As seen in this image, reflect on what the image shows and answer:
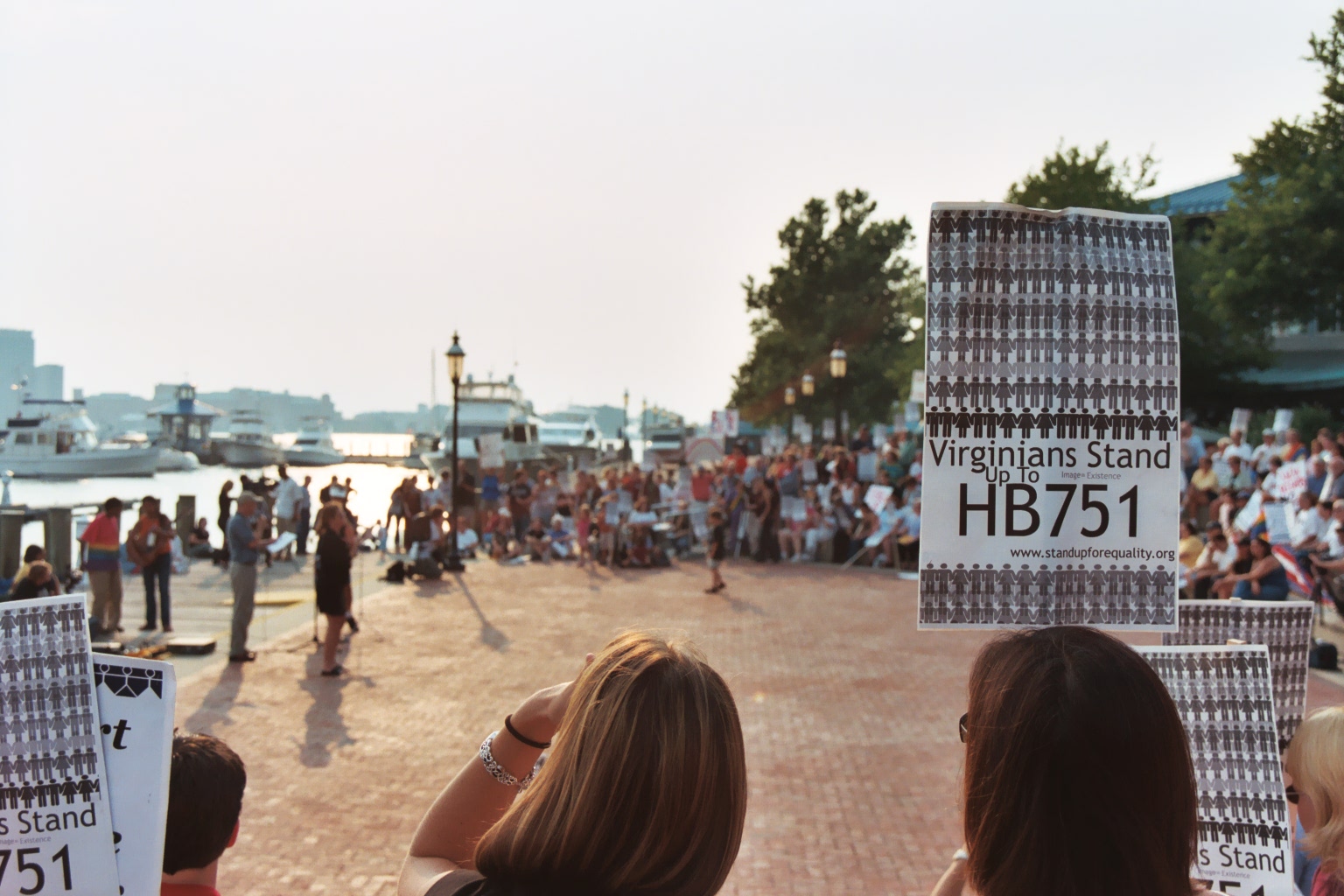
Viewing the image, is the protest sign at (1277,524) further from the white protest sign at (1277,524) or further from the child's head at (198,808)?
the child's head at (198,808)

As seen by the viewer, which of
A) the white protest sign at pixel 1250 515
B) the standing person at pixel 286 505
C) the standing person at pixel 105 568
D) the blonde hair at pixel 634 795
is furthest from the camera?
the standing person at pixel 286 505

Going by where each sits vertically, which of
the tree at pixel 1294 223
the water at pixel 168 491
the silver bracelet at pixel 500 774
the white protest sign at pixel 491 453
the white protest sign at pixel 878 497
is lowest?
the water at pixel 168 491

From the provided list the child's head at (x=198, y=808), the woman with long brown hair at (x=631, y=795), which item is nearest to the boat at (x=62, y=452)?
the child's head at (x=198, y=808)

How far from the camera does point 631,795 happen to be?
1.80m

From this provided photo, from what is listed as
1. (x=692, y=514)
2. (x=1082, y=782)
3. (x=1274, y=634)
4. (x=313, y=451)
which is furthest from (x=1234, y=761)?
(x=313, y=451)

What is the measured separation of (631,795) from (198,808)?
61.1 inches

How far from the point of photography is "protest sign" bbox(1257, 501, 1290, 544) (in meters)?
13.6

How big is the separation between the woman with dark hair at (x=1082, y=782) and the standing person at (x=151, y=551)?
14308mm

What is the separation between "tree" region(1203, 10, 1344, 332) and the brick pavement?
14633 millimetres

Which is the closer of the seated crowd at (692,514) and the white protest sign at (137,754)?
the white protest sign at (137,754)

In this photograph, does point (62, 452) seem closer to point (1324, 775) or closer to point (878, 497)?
point (878, 497)

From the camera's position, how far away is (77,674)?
Result: 2830 millimetres

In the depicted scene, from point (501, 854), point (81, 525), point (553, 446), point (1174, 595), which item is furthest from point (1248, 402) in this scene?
point (553, 446)

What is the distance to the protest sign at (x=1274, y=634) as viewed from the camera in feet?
11.5
